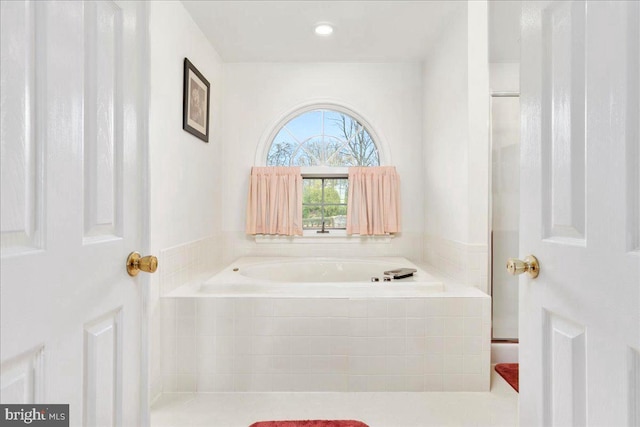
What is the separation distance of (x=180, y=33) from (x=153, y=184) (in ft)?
3.74

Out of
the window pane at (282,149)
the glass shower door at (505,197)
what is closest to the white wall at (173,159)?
the window pane at (282,149)

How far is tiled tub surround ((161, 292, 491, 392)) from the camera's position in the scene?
2.11 meters

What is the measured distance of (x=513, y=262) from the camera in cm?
95

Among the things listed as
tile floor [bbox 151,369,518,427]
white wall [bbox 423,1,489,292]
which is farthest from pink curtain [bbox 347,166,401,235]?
tile floor [bbox 151,369,518,427]

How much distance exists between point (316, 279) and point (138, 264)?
2.46 meters

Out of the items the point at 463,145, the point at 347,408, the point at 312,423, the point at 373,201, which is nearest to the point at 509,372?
the point at 347,408

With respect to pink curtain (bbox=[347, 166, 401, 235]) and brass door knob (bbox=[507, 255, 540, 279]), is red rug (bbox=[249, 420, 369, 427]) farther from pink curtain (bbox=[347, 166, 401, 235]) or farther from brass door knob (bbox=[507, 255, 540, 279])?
pink curtain (bbox=[347, 166, 401, 235])

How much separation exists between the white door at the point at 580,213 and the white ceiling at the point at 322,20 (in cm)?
184

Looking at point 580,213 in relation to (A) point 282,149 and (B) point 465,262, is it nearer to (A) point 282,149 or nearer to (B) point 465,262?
(B) point 465,262

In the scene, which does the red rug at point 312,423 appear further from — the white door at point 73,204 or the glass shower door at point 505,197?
the glass shower door at point 505,197

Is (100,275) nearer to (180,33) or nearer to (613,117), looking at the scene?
(613,117)

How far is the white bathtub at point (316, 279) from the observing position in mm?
2232

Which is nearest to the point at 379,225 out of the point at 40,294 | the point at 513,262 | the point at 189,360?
the point at 189,360

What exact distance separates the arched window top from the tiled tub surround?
5.91 feet
